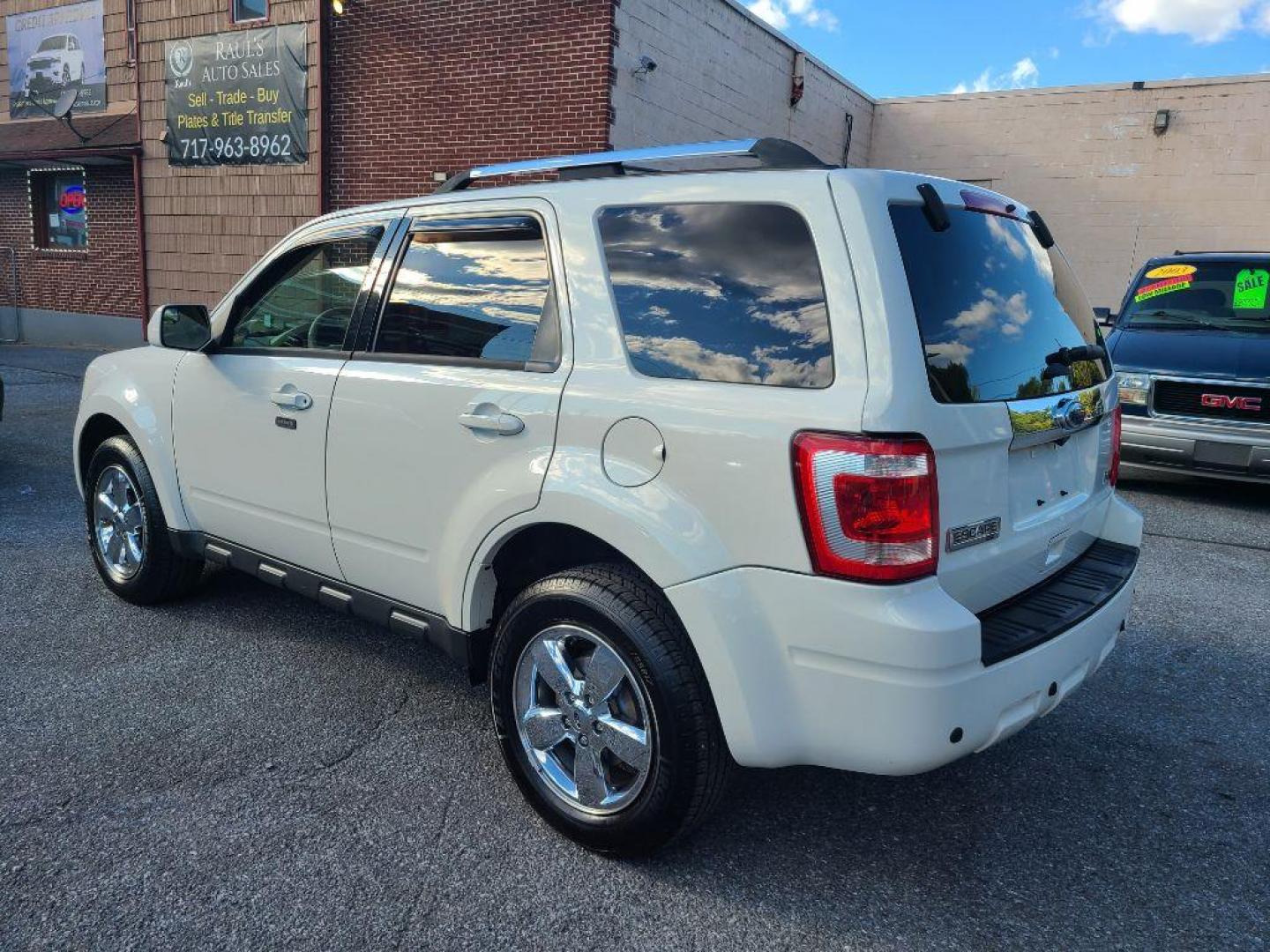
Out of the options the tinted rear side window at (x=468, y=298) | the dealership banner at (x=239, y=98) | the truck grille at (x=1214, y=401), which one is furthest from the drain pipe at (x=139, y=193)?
the truck grille at (x=1214, y=401)

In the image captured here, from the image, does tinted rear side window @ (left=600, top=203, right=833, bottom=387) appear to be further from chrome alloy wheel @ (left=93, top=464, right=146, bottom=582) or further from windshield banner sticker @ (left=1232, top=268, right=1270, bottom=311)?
windshield banner sticker @ (left=1232, top=268, right=1270, bottom=311)

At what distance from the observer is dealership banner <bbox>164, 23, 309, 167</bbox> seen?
13508mm

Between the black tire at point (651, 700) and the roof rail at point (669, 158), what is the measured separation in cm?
118

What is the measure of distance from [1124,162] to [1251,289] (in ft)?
32.1

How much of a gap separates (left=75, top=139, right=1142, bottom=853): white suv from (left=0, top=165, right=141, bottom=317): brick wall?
588 inches

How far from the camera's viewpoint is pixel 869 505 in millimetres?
2121

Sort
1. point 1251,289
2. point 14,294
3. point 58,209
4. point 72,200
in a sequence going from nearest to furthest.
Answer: point 1251,289 < point 72,200 < point 58,209 < point 14,294

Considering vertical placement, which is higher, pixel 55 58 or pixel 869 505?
pixel 55 58

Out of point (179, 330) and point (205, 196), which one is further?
point (205, 196)

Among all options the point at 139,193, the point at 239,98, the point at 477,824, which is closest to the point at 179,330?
the point at 477,824

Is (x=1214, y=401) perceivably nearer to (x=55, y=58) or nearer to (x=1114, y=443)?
(x=1114, y=443)

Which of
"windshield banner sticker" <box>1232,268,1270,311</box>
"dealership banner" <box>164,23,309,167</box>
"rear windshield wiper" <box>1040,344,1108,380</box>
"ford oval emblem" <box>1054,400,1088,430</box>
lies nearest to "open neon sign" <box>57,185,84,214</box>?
"dealership banner" <box>164,23,309,167</box>

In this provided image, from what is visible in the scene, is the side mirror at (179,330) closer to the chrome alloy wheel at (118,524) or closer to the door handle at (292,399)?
the door handle at (292,399)

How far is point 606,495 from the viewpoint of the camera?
2.47m
